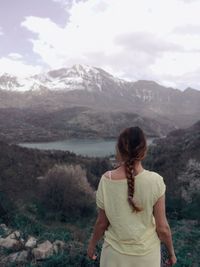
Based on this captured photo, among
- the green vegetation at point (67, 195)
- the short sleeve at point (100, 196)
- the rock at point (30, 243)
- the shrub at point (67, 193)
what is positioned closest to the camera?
the short sleeve at point (100, 196)

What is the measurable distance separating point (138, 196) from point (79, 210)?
59.8 ft

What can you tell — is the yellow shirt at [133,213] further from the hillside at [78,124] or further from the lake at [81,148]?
the hillside at [78,124]

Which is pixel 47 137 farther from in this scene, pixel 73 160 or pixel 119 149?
pixel 119 149

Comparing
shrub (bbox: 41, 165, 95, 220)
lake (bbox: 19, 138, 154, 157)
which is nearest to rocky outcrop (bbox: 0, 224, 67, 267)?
shrub (bbox: 41, 165, 95, 220)

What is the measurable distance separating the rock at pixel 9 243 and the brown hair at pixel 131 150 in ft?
13.2

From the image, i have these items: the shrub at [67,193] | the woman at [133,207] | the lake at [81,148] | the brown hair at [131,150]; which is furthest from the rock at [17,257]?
the lake at [81,148]

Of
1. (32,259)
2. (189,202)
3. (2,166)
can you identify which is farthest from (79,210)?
(32,259)

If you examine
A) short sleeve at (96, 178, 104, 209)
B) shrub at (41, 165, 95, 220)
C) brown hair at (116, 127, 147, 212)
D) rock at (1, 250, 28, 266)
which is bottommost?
shrub at (41, 165, 95, 220)

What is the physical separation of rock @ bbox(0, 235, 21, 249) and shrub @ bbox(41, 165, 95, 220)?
45.2 feet

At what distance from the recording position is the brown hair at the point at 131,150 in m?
2.50

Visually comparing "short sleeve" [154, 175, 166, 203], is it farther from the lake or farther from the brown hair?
the lake

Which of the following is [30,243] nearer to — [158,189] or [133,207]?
[133,207]

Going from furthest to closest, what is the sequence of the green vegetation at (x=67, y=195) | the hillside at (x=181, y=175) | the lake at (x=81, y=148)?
1. the lake at (x=81, y=148)
2. the hillside at (x=181, y=175)
3. the green vegetation at (x=67, y=195)

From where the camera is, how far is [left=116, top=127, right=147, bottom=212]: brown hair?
2.50m
